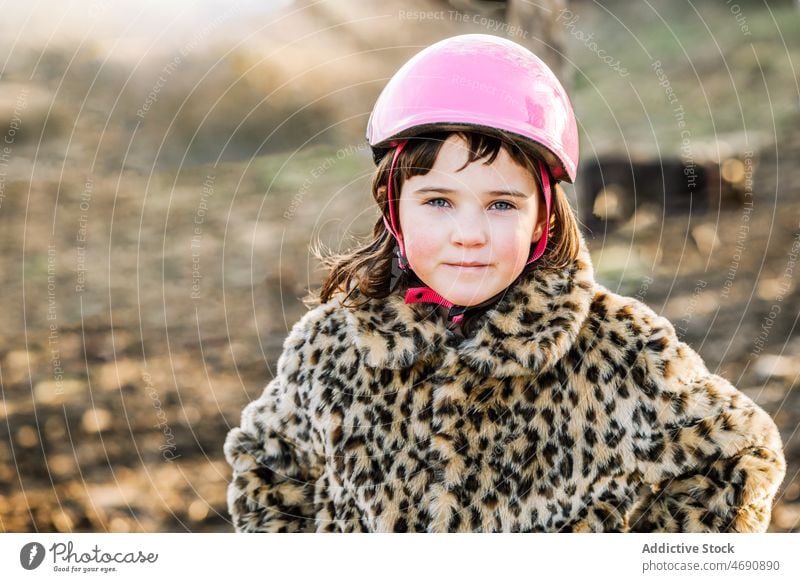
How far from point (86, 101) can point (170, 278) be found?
79 cm

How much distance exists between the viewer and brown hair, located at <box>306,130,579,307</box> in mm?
1593

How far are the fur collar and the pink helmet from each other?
24cm

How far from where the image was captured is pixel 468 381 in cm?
167

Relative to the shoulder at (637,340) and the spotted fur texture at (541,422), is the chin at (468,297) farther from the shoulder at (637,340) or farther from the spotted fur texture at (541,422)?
the shoulder at (637,340)

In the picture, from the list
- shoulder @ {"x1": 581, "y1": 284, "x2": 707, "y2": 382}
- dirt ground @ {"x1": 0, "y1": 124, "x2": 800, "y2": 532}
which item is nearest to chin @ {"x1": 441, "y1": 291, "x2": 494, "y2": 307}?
shoulder @ {"x1": 581, "y1": 284, "x2": 707, "y2": 382}

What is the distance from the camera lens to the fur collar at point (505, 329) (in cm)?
160

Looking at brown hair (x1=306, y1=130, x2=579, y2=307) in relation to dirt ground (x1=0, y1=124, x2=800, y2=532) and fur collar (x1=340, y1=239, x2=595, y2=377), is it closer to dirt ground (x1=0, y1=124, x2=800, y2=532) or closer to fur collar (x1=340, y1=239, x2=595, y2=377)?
fur collar (x1=340, y1=239, x2=595, y2=377)

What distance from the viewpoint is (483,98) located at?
5.23 feet

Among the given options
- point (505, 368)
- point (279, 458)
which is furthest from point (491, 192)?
point (279, 458)

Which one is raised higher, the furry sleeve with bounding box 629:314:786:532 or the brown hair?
the brown hair

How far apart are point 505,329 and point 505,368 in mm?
76

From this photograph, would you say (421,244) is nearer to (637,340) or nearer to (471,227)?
(471,227)

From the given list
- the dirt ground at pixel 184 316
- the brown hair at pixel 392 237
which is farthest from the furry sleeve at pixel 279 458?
the dirt ground at pixel 184 316
